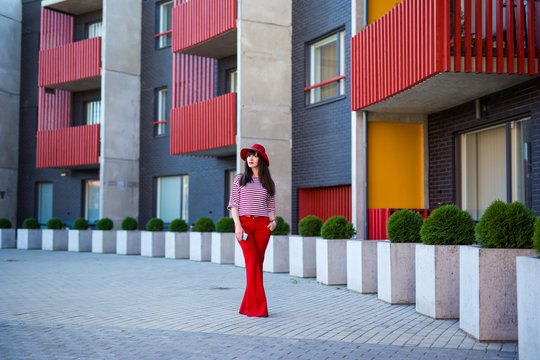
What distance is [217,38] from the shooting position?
17.5 metres

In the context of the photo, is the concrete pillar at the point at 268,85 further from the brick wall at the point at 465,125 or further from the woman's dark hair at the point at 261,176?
the woman's dark hair at the point at 261,176

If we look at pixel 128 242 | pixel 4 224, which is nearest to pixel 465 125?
pixel 128 242

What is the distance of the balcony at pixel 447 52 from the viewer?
931 cm

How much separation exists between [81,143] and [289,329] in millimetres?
18078

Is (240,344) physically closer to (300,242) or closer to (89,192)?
(300,242)

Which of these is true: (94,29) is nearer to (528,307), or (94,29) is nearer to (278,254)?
(278,254)

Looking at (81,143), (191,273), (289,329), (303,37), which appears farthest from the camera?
(81,143)

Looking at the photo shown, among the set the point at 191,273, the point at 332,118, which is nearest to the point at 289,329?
the point at 191,273

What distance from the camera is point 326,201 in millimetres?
15945

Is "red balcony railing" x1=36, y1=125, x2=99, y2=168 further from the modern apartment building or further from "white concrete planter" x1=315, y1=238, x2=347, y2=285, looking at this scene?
"white concrete planter" x1=315, y1=238, x2=347, y2=285

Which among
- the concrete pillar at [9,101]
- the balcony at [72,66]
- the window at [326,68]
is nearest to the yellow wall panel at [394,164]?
the window at [326,68]

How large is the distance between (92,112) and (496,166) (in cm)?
1839

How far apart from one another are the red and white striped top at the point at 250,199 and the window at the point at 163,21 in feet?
52.2

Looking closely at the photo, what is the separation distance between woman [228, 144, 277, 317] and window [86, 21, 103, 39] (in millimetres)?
19487
